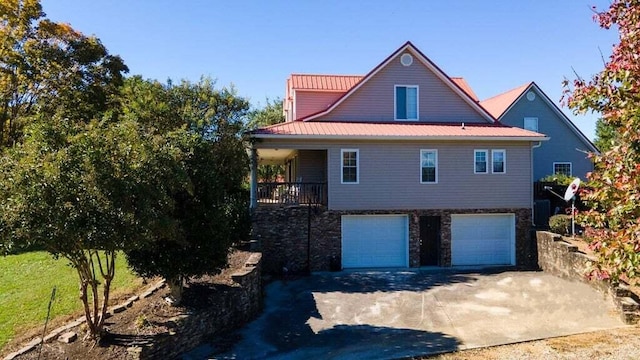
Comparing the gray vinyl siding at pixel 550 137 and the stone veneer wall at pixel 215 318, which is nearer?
the stone veneer wall at pixel 215 318

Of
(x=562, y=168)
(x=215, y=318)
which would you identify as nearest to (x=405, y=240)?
(x=215, y=318)

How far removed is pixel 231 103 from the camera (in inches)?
709

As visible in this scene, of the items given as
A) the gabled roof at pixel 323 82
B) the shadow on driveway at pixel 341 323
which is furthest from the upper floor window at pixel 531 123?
the shadow on driveway at pixel 341 323

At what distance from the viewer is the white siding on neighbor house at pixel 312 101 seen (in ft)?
70.6

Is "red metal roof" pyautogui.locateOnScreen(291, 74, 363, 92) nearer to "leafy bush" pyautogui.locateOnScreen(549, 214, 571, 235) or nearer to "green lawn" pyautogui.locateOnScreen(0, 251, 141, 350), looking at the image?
"leafy bush" pyautogui.locateOnScreen(549, 214, 571, 235)

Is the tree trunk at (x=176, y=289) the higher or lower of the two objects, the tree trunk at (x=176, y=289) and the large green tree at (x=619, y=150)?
the lower

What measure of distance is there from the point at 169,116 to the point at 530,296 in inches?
510

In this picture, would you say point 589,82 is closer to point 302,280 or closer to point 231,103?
point 302,280

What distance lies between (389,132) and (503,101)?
1392cm

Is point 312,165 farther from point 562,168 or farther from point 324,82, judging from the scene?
point 562,168

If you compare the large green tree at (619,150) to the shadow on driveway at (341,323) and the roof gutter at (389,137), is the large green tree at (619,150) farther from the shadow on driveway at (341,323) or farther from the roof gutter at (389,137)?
the roof gutter at (389,137)

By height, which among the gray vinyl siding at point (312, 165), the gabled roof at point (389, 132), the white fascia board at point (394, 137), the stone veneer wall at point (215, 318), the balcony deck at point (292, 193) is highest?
the gabled roof at point (389, 132)

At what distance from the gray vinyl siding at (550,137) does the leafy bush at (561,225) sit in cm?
955

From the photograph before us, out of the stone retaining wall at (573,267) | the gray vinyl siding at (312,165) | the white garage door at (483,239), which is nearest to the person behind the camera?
the stone retaining wall at (573,267)
